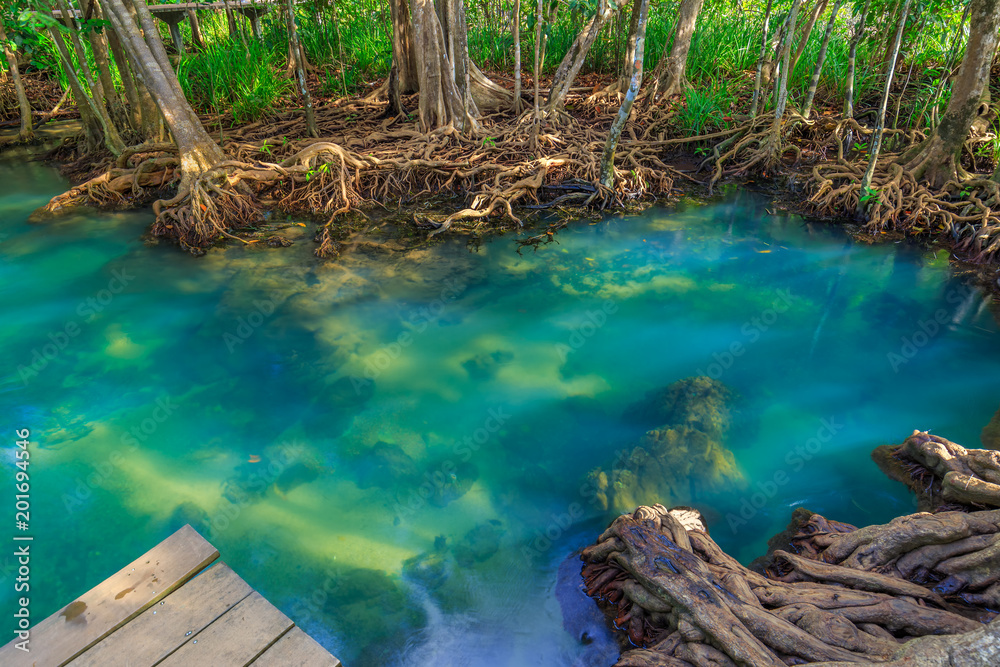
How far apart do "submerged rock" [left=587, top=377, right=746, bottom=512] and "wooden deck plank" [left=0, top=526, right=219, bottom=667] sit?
6.94 ft

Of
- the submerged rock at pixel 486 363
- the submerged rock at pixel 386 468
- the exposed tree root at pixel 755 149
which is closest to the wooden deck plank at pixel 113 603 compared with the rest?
the submerged rock at pixel 386 468

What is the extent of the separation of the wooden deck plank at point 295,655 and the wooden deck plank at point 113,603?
525 millimetres

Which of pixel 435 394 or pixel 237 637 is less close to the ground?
pixel 237 637

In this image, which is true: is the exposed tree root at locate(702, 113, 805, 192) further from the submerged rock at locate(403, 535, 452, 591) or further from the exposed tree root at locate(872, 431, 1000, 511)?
the submerged rock at locate(403, 535, 452, 591)

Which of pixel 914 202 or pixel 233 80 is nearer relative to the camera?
pixel 914 202

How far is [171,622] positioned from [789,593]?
2454 millimetres

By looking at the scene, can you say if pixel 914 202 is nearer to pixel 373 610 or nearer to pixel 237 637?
pixel 373 610

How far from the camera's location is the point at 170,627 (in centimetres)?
220

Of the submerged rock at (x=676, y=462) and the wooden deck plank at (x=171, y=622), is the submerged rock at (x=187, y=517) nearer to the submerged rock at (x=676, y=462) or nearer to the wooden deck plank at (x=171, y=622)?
the wooden deck plank at (x=171, y=622)

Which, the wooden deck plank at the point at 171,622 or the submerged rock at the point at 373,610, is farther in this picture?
the submerged rock at the point at 373,610

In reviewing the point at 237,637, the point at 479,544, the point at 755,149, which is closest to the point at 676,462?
the point at 479,544

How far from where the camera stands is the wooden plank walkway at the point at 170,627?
2.09 meters

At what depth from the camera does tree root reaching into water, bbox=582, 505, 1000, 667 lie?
86.7 inches

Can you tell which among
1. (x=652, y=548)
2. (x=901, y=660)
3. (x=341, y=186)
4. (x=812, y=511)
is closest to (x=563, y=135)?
(x=341, y=186)
